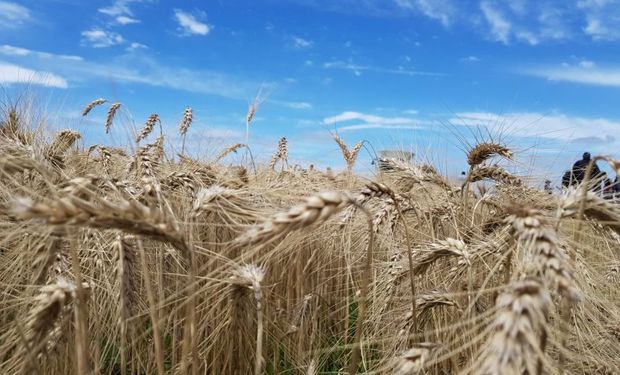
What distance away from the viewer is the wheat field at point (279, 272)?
1.32 metres

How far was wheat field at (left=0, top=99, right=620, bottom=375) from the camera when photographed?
4.34ft

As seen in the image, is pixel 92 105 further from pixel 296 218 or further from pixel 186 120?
pixel 296 218

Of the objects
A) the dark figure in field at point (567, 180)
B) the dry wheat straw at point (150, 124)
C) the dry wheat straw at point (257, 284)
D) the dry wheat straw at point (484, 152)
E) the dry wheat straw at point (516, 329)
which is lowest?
the dry wheat straw at point (257, 284)

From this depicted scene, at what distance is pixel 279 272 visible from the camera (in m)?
3.95

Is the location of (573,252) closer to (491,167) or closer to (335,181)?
(491,167)

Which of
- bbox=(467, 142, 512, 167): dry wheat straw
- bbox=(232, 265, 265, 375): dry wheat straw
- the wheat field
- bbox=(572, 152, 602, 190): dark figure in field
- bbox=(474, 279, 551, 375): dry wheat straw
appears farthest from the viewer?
bbox=(467, 142, 512, 167): dry wheat straw

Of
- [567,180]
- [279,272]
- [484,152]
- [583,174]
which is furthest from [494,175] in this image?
[583,174]

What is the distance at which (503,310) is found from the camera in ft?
3.68

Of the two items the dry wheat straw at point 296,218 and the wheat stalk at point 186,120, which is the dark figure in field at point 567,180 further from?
the wheat stalk at point 186,120

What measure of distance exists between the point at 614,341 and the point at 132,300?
1915 millimetres

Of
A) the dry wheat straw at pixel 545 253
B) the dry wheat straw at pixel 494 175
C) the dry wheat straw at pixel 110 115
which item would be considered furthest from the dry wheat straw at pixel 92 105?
the dry wheat straw at pixel 545 253

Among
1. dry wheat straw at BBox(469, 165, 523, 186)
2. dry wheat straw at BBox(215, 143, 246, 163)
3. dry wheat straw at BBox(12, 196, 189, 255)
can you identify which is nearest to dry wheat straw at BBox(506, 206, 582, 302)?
dry wheat straw at BBox(12, 196, 189, 255)

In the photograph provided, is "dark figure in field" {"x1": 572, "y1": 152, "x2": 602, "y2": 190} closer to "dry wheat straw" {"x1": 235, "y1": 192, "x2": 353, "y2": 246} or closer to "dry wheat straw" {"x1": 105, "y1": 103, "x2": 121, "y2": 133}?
"dry wheat straw" {"x1": 235, "y1": 192, "x2": 353, "y2": 246}

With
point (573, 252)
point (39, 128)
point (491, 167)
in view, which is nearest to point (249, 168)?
point (39, 128)
